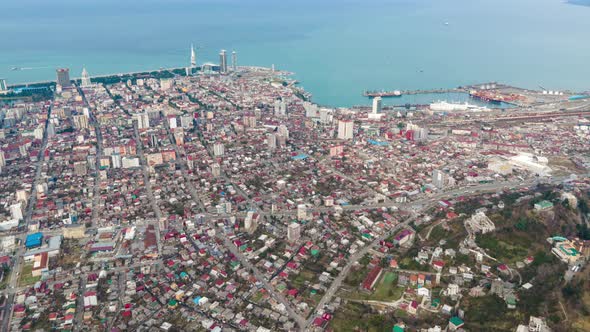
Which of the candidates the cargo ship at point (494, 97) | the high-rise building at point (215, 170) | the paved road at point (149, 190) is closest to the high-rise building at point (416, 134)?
the high-rise building at point (215, 170)

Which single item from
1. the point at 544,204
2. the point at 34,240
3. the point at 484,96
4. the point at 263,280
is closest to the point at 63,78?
the point at 34,240

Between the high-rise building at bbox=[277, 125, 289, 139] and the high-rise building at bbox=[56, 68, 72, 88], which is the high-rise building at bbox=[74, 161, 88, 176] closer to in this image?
the high-rise building at bbox=[277, 125, 289, 139]

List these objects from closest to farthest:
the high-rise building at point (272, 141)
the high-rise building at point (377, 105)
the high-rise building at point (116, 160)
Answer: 1. the high-rise building at point (116, 160)
2. the high-rise building at point (272, 141)
3. the high-rise building at point (377, 105)

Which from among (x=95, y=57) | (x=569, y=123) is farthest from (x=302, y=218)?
(x=95, y=57)

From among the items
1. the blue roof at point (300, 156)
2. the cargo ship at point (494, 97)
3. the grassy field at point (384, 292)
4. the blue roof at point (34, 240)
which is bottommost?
the grassy field at point (384, 292)

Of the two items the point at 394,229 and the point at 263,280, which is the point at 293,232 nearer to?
the point at 263,280

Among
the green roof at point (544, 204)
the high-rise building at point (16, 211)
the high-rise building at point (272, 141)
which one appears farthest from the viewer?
the high-rise building at point (272, 141)

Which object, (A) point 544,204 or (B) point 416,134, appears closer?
(A) point 544,204

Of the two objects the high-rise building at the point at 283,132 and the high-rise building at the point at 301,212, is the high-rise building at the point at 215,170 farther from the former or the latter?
the high-rise building at the point at 283,132
